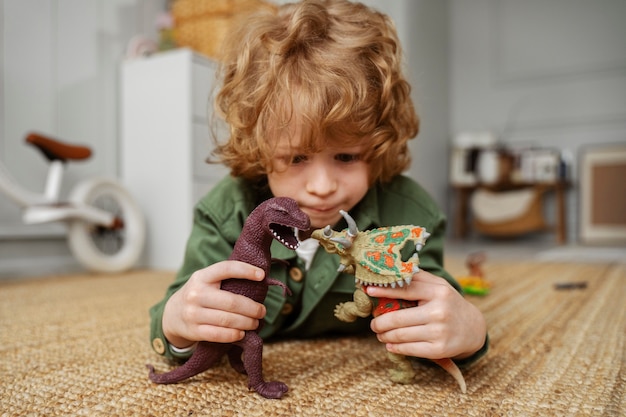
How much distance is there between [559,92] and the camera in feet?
9.73

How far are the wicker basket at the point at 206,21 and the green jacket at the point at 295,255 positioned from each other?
1.14m

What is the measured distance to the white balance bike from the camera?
1.32m

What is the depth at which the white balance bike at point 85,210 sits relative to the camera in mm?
1324

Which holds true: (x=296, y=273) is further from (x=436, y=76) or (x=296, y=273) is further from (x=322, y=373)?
(x=436, y=76)

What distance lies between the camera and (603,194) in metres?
2.77

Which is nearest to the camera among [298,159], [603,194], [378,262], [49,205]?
[378,262]

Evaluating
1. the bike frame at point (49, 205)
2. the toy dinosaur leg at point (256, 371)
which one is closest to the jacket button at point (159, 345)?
the toy dinosaur leg at point (256, 371)

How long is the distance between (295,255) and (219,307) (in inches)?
6.7

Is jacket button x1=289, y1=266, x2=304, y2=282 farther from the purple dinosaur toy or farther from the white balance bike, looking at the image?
the white balance bike

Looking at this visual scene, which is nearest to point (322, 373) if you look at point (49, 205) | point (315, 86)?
point (315, 86)

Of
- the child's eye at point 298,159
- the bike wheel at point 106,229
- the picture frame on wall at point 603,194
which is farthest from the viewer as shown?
the picture frame on wall at point 603,194

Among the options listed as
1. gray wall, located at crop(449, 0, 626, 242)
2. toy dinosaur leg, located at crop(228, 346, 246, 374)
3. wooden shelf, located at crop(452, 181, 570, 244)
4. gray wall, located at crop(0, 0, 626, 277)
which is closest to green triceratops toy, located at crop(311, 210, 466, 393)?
toy dinosaur leg, located at crop(228, 346, 246, 374)

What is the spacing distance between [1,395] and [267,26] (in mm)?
493

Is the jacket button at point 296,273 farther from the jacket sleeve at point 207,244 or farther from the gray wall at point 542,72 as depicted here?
the gray wall at point 542,72
